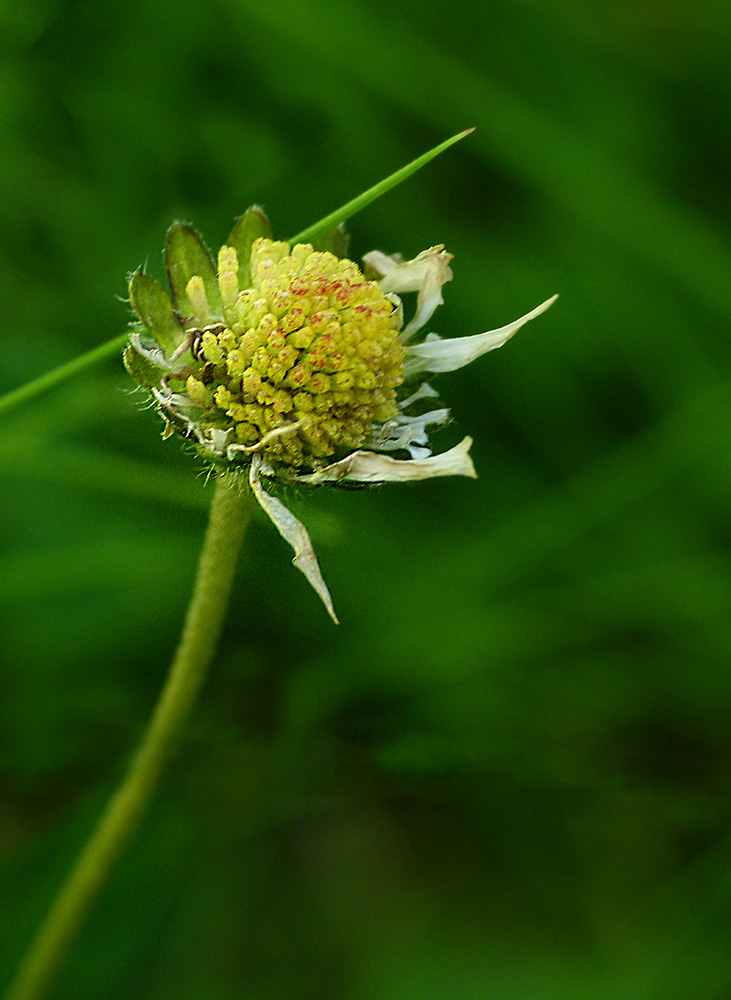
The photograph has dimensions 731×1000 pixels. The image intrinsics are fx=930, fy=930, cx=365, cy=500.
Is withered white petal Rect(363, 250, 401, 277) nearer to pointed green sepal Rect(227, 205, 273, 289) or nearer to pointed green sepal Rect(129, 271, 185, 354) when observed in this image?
pointed green sepal Rect(227, 205, 273, 289)

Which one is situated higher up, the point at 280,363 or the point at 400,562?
the point at 280,363

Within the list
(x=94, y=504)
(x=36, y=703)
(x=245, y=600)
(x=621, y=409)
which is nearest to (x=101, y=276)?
(x=94, y=504)

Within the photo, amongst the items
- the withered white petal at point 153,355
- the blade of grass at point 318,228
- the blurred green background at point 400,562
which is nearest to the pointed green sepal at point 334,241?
the blade of grass at point 318,228

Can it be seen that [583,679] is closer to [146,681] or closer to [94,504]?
[146,681]

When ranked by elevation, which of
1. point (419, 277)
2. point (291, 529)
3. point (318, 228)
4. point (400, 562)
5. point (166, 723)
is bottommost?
point (400, 562)

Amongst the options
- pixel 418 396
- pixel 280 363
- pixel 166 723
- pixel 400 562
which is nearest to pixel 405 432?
pixel 418 396

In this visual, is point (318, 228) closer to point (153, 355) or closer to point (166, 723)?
point (153, 355)
